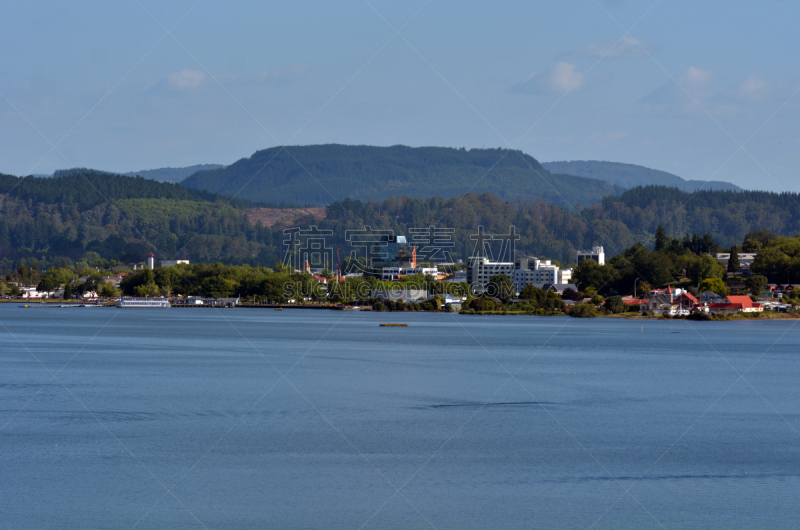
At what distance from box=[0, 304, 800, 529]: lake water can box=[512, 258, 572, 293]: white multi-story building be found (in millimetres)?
78923

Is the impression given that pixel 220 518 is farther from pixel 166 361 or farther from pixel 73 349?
pixel 73 349

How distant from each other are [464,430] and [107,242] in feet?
597

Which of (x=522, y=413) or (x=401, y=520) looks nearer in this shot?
(x=401, y=520)

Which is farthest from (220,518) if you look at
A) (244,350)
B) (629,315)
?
(629,315)

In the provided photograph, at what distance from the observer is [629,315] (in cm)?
7012

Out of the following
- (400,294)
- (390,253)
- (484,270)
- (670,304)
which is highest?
(390,253)

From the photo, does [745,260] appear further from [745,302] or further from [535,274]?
[745,302]

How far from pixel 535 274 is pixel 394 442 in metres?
98.5

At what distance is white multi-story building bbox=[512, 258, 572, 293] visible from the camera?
111938 millimetres

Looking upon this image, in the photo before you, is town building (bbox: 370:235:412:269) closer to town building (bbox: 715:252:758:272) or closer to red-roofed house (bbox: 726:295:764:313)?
town building (bbox: 715:252:758:272)

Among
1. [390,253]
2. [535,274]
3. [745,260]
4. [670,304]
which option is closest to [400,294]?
[535,274]

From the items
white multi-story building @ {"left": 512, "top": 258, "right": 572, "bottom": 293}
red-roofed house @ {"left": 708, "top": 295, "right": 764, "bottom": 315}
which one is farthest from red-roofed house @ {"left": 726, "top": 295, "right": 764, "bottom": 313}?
white multi-story building @ {"left": 512, "top": 258, "right": 572, "bottom": 293}

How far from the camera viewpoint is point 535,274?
372ft

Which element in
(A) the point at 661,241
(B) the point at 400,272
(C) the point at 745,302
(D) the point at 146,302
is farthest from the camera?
(B) the point at 400,272
